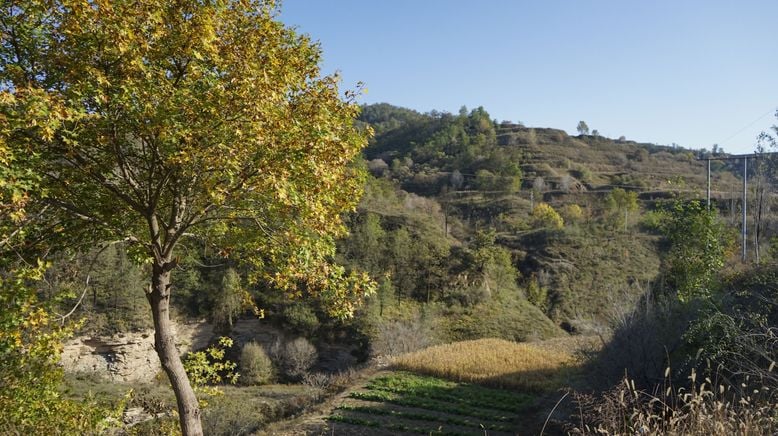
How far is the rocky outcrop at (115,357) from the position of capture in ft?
115

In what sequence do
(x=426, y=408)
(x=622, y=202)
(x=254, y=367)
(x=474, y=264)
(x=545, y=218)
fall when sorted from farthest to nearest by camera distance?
(x=545, y=218) < (x=622, y=202) < (x=474, y=264) < (x=254, y=367) < (x=426, y=408)

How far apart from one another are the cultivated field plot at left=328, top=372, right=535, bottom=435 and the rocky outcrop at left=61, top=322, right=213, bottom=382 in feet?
72.9

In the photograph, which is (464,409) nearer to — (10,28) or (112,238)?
(112,238)

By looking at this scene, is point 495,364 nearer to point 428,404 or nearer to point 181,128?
point 428,404

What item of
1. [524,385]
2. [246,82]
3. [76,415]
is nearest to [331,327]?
[524,385]

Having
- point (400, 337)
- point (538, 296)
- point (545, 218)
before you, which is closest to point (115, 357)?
point (400, 337)

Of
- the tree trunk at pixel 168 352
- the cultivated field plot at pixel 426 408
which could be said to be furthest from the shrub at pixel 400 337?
the tree trunk at pixel 168 352

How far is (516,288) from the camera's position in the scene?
52531 millimetres

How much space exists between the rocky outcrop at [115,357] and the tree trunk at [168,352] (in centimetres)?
3214

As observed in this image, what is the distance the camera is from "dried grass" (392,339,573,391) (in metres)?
21.0

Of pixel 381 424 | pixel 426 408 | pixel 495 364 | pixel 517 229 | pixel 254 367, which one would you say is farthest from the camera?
pixel 517 229

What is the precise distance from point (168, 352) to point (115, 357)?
36.0 m

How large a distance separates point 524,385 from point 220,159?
18.6 metres

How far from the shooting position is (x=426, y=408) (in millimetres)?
17250
